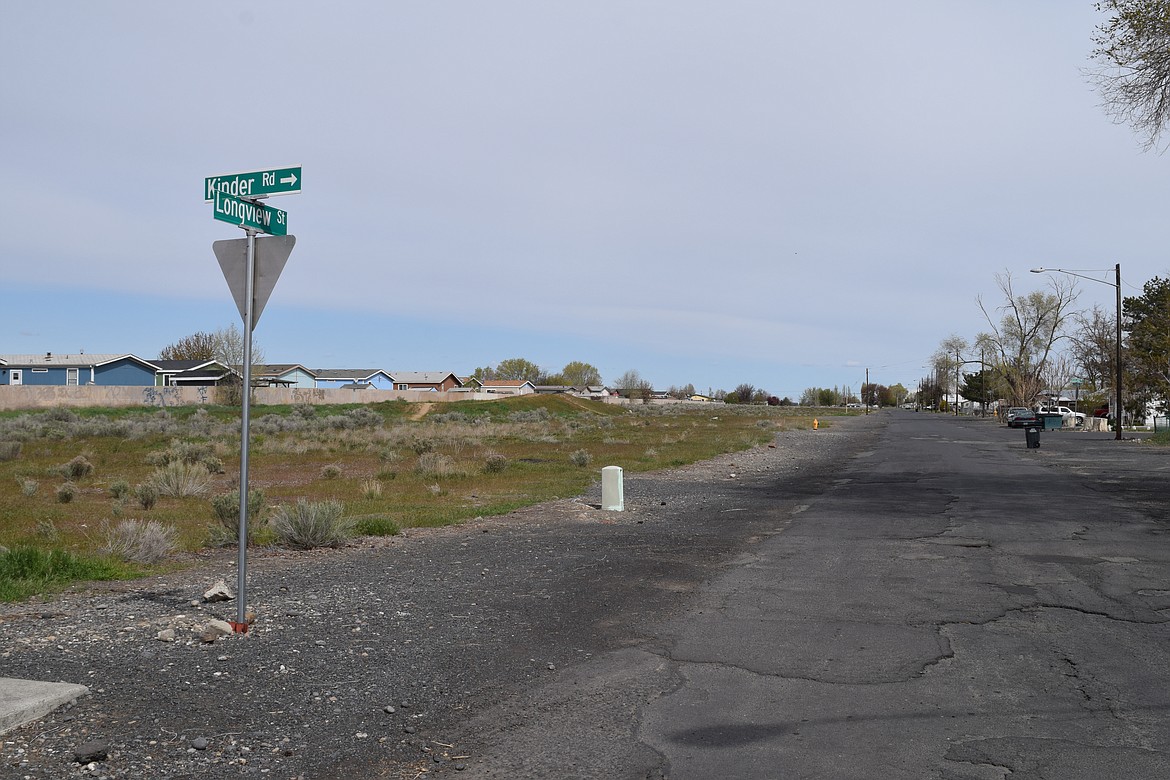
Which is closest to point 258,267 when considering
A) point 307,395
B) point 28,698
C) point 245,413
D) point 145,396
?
point 245,413

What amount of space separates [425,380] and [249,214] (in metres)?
139

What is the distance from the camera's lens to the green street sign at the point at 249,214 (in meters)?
6.74

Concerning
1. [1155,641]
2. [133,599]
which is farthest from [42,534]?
[1155,641]

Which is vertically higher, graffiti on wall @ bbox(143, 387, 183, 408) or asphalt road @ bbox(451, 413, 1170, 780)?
graffiti on wall @ bbox(143, 387, 183, 408)

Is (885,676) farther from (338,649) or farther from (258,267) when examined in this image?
(258,267)

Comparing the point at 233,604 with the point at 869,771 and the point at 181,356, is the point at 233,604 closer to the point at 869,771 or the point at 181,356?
the point at 869,771

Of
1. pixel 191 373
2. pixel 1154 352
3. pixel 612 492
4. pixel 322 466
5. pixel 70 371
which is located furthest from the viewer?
pixel 191 373

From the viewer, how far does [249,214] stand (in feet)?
22.8

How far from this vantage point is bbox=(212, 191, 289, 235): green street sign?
674 centimetres

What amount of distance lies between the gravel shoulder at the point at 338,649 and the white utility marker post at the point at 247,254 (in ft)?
3.18

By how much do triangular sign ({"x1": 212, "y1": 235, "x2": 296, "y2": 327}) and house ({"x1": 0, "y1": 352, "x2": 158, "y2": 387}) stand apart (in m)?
84.1

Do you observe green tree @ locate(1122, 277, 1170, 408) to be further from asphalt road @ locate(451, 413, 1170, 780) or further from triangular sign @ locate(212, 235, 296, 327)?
triangular sign @ locate(212, 235, 296, 327)

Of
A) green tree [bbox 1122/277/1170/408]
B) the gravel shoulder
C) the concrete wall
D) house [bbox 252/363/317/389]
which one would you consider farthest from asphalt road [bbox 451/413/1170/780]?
house [bbox 252/363/317/389]

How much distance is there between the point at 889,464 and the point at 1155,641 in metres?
21.5
